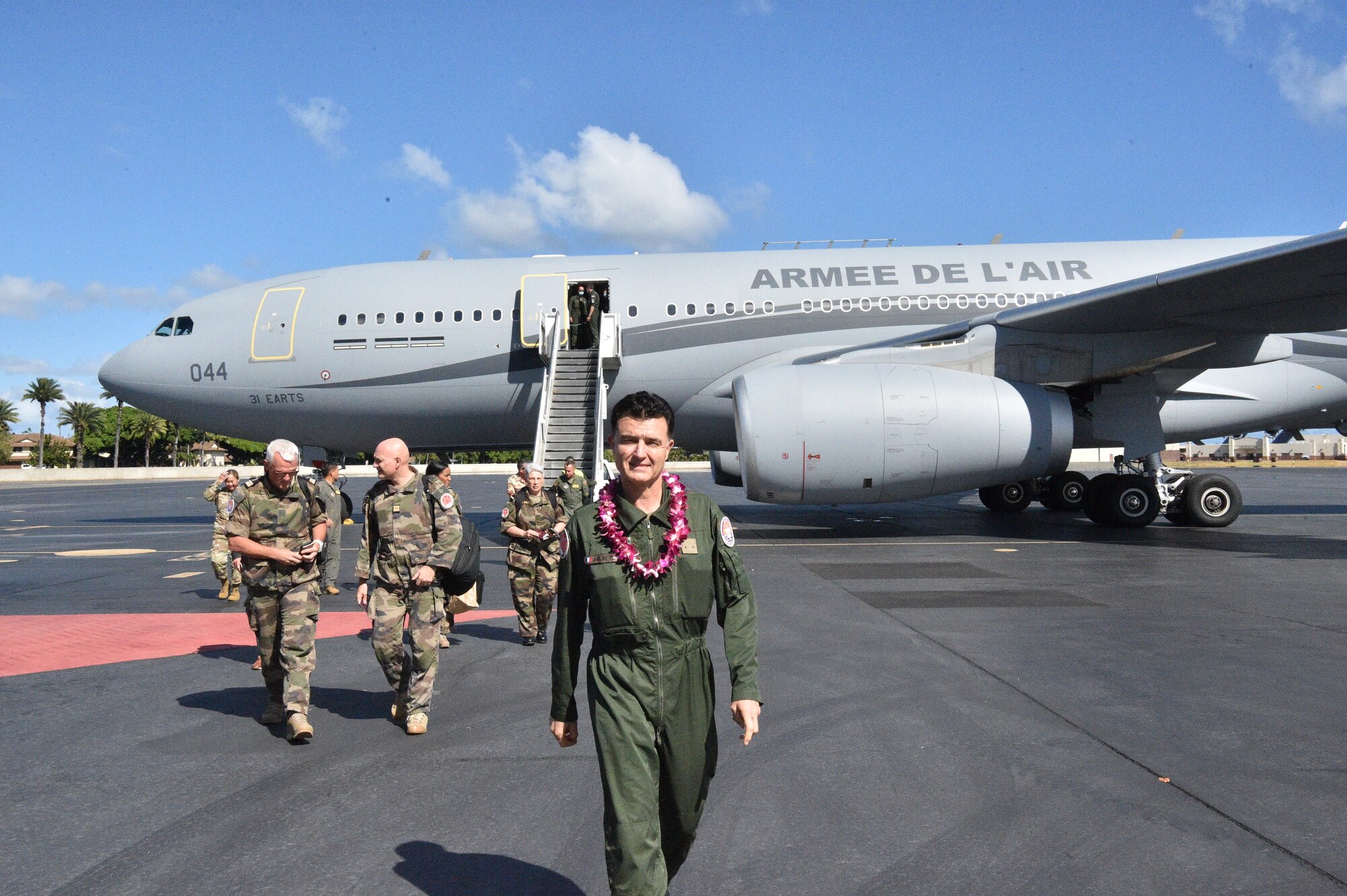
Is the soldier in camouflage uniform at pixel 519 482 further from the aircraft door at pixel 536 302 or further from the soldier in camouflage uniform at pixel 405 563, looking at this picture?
the aircraft door at pixel 536 302

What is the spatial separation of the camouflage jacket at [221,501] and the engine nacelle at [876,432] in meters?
6.49

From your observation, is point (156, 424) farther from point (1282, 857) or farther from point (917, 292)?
point (1282, 857)

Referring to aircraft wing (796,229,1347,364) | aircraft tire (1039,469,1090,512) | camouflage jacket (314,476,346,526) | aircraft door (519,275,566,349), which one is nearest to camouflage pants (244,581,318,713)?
camouflage jacket (314,476,346,526)

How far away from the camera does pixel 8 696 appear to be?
227 inches

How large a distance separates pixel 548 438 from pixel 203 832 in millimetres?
10639

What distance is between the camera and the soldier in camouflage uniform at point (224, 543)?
9.49 metres

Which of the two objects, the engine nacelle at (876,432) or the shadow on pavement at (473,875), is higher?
the engine nacelle at (876,432)

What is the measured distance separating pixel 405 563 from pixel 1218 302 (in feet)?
38.8

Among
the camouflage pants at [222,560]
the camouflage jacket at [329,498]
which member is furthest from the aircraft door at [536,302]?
the camouflage pants at [222,560]

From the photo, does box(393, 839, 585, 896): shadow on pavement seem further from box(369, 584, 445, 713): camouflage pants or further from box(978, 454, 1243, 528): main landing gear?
box(978, 454, 1243, 528): main landing gear

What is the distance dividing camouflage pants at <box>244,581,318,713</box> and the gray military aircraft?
8043 millimetres

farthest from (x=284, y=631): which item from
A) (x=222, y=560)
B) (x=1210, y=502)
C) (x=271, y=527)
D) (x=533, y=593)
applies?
(x=1210, y=502)

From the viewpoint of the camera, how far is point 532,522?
7504 mm

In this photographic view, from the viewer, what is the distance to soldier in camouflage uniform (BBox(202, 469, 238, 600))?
31.1 ft
